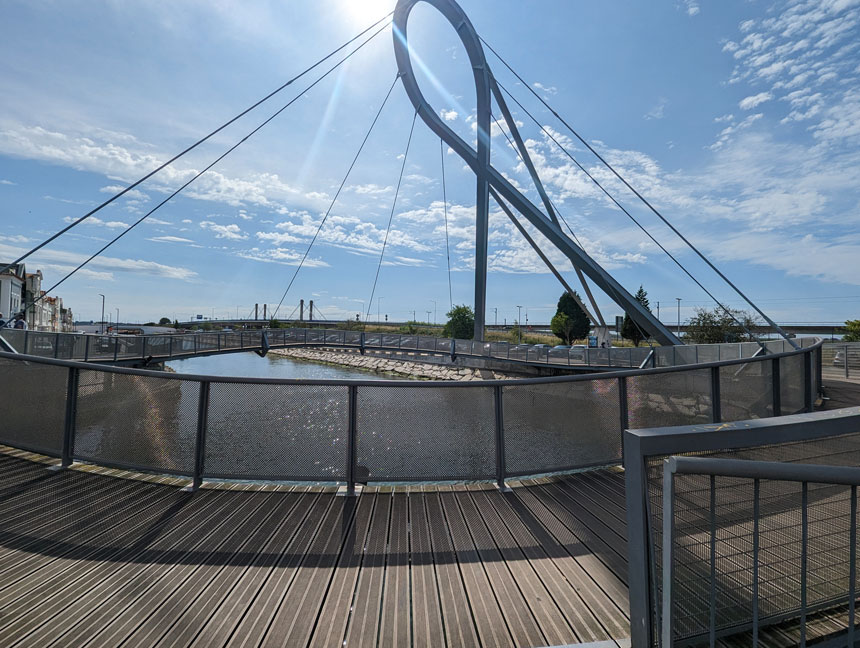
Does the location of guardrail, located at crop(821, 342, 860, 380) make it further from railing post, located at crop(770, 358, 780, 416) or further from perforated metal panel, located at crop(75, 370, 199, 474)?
perforated metal panel, located at crop(75, 370, 199, 474)

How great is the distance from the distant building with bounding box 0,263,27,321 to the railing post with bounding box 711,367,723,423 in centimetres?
7186

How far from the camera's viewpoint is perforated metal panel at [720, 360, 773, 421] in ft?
18.9

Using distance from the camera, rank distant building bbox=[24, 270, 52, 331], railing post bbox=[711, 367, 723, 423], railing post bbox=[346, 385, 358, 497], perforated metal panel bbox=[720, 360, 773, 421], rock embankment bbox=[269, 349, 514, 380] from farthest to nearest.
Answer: distant building bbox=[24, 270, 52, 331] → rock embankment bbox=[269, 349, 514, 380] → perforated metal panel bbox=[720, 360, 773, 421] → railing post bbox=[711, 367, 723, 423] → railing post bbox=[346, 385, 358, 497]

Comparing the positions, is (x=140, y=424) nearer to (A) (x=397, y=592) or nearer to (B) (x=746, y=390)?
(A) (x=397, y=592)

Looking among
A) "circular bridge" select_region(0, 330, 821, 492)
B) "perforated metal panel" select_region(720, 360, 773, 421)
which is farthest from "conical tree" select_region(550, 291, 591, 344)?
"circular bridge" select_region(0, 330, 821, 492)

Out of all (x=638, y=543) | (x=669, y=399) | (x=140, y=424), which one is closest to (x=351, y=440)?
(x=140, y=424)

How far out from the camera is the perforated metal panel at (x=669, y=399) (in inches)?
201

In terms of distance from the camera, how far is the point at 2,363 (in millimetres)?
5484

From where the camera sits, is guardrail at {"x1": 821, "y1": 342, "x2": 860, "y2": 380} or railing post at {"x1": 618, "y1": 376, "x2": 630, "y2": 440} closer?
railing post at {"x1": 618, "y1": 376, "x2": 630, "y2": 440}

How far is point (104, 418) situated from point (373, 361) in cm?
4749

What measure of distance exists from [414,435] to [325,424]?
0.87 meters

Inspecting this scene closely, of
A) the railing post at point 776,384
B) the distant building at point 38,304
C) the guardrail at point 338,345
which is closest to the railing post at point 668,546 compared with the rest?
the railing post at point 776,384

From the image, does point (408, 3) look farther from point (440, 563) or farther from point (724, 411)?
point (440, 563)

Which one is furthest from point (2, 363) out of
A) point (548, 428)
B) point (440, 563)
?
point (548, 428)
